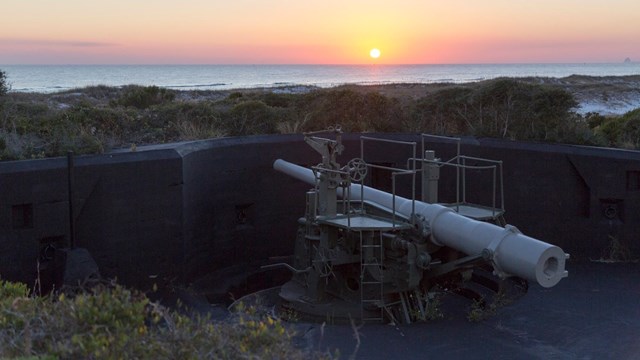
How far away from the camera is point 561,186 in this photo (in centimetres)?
1342

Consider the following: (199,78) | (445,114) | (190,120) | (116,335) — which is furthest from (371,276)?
(199,78)

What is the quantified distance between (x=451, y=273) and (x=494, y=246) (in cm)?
203

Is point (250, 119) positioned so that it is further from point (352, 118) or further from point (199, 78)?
point (199, 78)

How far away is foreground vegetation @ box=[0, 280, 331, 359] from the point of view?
4570 millimetres

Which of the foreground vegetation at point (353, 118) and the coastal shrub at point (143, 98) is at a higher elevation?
the coastal shrub at point (143, 98)

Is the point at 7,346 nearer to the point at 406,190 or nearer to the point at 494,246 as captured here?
the point at 494,246

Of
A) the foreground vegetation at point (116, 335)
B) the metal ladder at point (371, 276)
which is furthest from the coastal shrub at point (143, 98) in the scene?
the foreground vegetation at point (116, 335)

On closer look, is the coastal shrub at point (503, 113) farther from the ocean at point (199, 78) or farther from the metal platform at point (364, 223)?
the ocean at point (199, 78)

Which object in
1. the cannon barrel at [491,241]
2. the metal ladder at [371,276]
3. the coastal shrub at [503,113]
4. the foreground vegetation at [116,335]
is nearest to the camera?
the foreground vegetation at [116,335]

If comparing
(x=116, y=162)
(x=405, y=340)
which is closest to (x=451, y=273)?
(x=405, y=340)

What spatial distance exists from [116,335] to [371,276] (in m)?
6.04

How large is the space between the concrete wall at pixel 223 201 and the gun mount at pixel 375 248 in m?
2.09

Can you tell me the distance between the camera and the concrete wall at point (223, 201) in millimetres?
10273

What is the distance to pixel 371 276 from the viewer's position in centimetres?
1041
